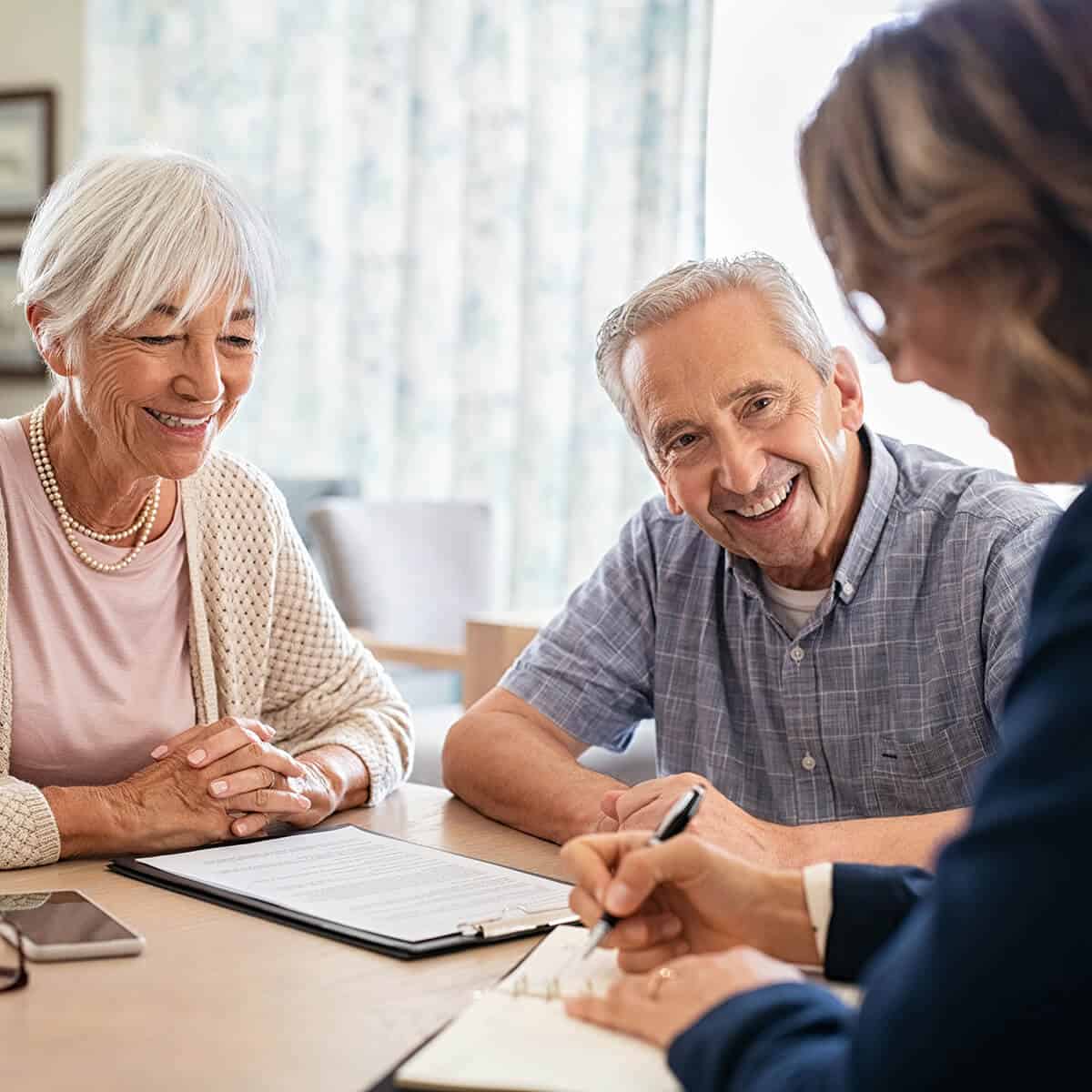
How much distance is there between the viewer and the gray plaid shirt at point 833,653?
153 centimetres

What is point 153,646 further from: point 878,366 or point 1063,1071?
point 1063,1071

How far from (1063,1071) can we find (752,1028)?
183 mm

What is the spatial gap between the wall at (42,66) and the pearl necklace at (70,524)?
3.74m

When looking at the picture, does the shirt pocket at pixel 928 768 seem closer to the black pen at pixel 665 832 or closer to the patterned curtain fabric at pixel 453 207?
the black pen at pixel 665 832

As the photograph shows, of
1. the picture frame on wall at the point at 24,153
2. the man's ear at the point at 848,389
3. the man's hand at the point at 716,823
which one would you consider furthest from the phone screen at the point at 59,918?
the picture frame on wall at the point at 24,153

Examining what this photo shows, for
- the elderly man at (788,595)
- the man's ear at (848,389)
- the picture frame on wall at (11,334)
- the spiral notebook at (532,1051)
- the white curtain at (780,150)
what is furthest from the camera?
the picture frame on wall at (11,334)

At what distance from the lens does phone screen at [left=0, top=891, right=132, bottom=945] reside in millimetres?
1015

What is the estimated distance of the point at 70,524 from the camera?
1645 mm

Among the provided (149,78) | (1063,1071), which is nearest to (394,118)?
(149,78)

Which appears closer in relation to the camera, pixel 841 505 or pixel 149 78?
pixel 841 505

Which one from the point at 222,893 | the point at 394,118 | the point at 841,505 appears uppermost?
the point at 394,118

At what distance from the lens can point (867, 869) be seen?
3.06 feet

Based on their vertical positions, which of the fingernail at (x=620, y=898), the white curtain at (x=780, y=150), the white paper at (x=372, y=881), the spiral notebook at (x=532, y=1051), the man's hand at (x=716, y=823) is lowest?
the white paper at (x=372, y=881)

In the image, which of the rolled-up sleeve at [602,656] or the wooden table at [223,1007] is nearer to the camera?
the wooden table at [223,1007]
